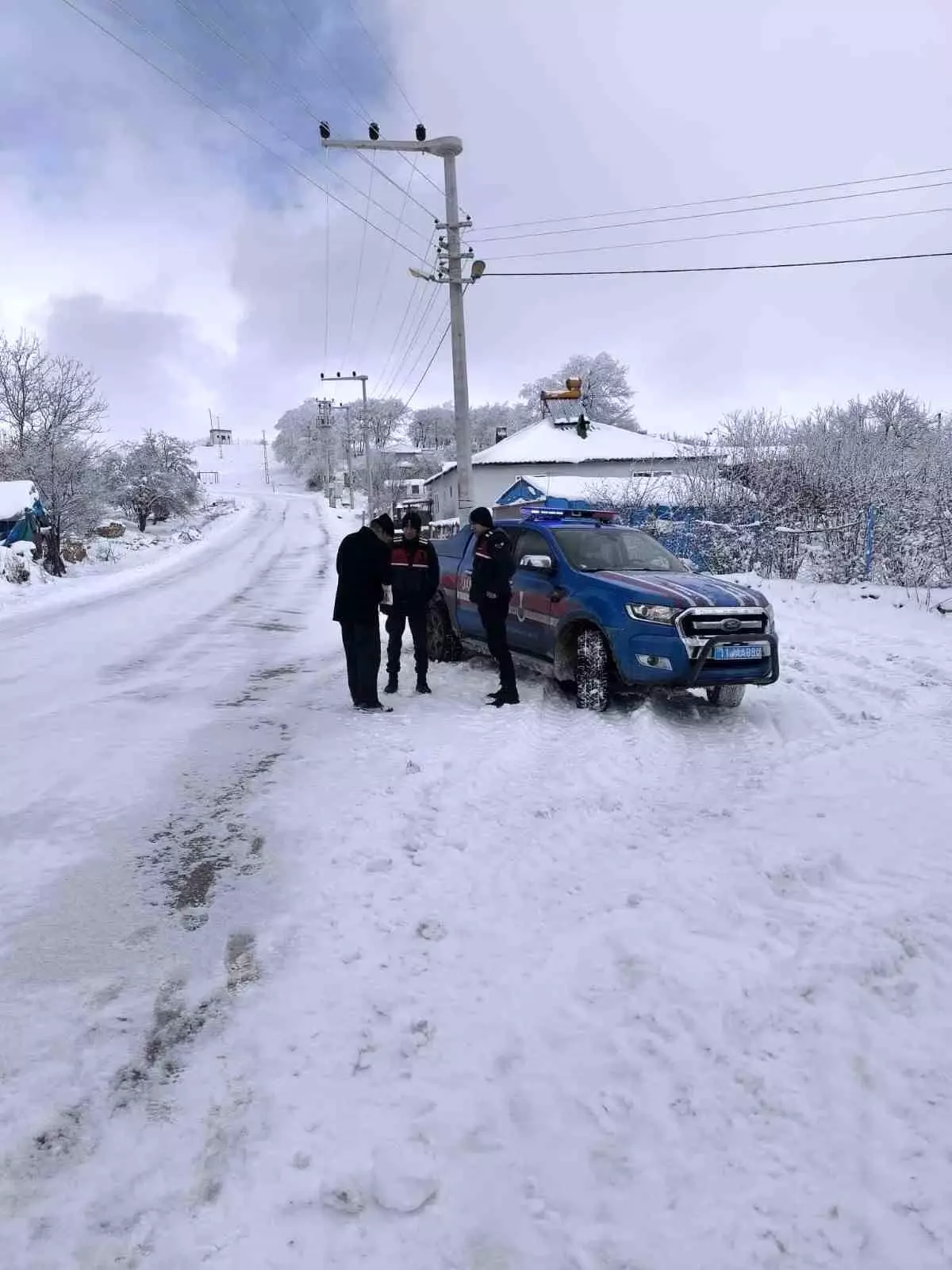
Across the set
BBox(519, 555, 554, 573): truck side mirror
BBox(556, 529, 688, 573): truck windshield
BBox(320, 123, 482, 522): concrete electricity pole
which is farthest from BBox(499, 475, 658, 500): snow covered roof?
BBox(519, 555, 554, 573): truck side mirror

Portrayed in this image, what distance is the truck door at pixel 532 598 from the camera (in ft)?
23.6

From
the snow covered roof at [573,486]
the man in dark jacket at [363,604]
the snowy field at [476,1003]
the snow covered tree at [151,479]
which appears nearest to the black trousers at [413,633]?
the man in dark jacket at [363,604]

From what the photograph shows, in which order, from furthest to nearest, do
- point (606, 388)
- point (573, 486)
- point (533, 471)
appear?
point (606, 388), point (533, 471), point (573, 486)

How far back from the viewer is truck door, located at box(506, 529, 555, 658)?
7.20m

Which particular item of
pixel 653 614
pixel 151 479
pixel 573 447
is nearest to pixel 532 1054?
pixel 653 614

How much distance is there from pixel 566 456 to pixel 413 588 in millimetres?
34359

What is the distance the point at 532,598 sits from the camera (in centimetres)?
743

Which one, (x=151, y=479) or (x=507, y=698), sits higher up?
(x=151, y=479)

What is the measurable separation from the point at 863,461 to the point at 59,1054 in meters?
22.1

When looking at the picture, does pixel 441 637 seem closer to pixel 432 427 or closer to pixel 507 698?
pixel 507 698

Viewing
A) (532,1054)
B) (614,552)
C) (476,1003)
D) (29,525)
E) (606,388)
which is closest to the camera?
(532,1054)

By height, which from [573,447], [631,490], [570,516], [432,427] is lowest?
[570,516]

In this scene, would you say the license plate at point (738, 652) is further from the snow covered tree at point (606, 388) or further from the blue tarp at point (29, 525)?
the snow covered tree at point (606, 388)

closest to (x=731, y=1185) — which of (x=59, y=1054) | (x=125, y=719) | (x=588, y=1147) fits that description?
(x=588, y=1147)
